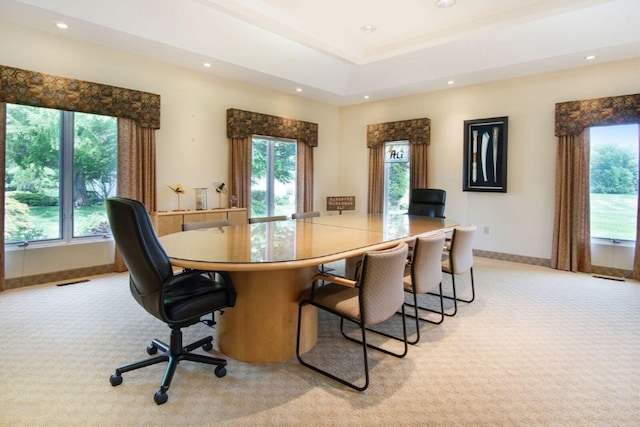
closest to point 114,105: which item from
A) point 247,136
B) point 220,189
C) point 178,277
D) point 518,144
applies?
point 220,189

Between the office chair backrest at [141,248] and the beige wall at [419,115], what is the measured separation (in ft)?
10.6

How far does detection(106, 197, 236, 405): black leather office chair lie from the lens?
1.90 meters

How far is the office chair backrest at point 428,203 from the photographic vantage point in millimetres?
5074

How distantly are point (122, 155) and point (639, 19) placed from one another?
6148mm

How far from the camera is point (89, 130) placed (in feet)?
15.3

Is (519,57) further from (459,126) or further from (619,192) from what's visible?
(619,192)

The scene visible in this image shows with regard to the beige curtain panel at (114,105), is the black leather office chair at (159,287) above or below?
below

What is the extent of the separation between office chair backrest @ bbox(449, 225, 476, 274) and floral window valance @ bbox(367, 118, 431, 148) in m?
3.46

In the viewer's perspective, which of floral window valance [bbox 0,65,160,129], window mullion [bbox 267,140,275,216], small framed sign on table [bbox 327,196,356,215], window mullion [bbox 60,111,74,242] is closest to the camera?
floral window valance [bbox 0,65,160,129]

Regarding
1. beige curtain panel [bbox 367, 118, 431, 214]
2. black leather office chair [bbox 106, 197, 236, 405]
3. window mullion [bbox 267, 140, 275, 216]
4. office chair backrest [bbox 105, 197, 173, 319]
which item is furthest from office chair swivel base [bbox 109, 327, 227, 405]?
beige curtain panel [bbox 367, 118, 431, 214]

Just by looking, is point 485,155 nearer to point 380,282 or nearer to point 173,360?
point 380,282

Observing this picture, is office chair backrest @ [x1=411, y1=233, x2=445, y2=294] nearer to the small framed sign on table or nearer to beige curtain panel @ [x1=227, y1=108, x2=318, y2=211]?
beige curtain panel @ [x1=227, y1=108, x2=318, y2=211]

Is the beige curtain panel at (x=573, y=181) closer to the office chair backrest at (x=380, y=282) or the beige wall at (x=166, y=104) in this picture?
the office chair backrest at (x=380, y=282)

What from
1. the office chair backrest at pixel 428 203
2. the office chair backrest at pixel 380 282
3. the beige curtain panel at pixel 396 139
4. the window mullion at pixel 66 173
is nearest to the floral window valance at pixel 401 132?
the beige curtain panel at pixel 396 139
